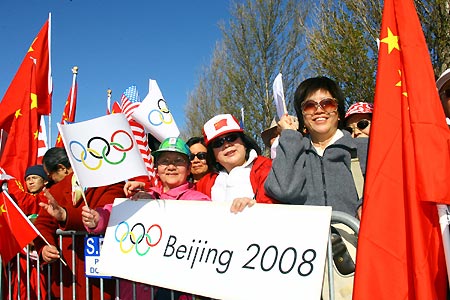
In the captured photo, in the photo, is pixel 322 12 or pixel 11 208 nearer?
pixel 11 208

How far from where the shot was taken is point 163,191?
11.5ft

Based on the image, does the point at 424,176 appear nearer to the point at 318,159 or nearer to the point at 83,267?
the point at 318,159

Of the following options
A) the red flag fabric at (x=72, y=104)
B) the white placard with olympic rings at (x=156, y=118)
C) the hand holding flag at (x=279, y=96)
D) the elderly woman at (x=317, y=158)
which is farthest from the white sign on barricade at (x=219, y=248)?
the red flag fabric at (x=72, y=104)

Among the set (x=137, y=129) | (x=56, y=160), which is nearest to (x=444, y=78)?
(x=56, y=160)

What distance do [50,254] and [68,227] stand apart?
0.77ft

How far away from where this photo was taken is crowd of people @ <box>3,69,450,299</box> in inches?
101

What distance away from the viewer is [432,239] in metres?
2.04

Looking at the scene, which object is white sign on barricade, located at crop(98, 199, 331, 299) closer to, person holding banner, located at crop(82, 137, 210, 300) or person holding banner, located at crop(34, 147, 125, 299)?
person holding banner, located at crop(82, 137, 210, 300)

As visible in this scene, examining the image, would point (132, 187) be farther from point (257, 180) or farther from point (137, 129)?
point (137, 129)

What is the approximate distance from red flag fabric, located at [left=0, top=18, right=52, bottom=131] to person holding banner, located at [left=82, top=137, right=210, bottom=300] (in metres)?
2.40

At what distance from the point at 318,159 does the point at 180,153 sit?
1.14m

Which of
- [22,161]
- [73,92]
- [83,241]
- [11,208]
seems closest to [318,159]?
[83,241]

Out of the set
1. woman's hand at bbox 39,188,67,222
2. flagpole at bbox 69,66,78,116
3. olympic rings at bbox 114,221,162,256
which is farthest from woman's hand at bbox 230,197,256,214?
flagpole at bbox 69,66,78,116

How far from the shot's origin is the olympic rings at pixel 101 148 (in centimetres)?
278
